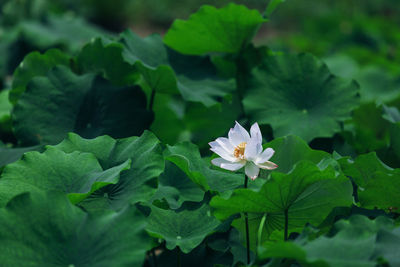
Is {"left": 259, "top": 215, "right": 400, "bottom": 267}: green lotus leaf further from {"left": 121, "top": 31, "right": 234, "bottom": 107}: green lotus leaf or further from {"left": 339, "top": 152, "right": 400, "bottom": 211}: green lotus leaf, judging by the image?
{"left": 121, "top": 31, "right": 234, "bottom": 107}: green lotus leaf

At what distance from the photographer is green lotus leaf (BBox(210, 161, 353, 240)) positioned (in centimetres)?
101

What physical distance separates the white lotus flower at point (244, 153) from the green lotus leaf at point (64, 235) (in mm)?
259

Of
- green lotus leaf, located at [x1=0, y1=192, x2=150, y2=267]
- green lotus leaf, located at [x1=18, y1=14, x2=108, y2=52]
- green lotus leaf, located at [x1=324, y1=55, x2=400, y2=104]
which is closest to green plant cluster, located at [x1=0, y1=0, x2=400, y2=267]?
green lotus leaf, located at [x1=0, y1=192, x2=150, y2=267]

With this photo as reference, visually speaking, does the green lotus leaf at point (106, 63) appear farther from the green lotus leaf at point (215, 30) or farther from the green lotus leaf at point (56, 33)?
the green lotus leaf at point (56, 33)

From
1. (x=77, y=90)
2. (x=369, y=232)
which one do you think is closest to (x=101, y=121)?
(x=77, y=90)

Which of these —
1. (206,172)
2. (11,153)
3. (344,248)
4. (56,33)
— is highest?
(344,248)

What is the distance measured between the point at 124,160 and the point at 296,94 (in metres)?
0.74

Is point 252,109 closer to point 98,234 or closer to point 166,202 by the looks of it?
point 166,202

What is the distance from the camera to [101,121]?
1601 millimetres

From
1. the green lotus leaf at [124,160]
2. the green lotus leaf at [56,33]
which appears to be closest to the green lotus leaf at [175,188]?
the green lotus leaf at [124,160]

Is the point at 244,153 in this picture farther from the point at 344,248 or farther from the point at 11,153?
the point at 11,153

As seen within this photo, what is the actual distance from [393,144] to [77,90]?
1.04 metres

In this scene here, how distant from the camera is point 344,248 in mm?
875

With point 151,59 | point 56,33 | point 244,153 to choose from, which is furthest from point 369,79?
point 56,33
